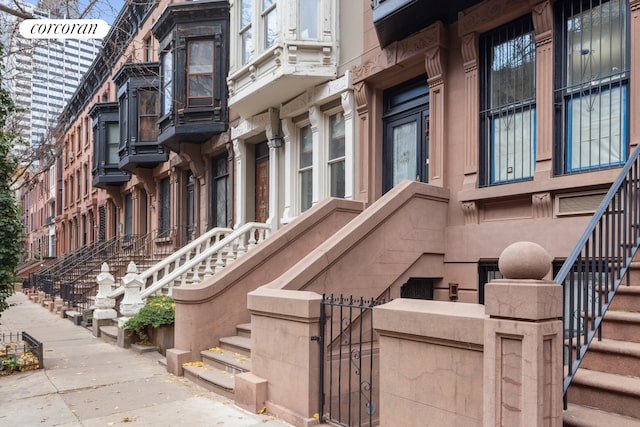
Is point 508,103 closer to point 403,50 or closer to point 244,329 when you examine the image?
point 403,50

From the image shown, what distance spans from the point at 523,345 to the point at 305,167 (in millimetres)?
9036

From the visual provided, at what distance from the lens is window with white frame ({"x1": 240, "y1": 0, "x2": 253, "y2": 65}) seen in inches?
509

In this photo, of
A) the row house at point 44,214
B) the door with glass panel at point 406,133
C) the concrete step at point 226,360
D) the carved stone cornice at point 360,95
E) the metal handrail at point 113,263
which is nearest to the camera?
the concrete step at point 226,360

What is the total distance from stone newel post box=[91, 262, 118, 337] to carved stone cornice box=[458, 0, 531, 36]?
370 inches

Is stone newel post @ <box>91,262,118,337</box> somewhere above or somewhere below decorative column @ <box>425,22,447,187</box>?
below

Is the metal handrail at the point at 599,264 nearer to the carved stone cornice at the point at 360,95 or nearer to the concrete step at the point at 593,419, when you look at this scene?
the concrete step at the point at 593,419

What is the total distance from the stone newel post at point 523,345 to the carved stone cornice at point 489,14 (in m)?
5.05

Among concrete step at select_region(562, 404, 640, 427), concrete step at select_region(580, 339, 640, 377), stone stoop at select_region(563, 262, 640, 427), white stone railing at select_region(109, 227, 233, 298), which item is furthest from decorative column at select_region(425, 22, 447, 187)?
white stone railing at select_region(109, 227, 233, 298)

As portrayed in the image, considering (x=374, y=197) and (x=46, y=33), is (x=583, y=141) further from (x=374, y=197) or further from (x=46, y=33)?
(x=46, y=33)

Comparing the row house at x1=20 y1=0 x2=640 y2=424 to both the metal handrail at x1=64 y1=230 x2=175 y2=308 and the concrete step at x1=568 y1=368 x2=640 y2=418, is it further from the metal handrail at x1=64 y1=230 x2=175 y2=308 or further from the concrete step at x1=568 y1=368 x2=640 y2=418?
the metal handrail at x1=64 y1=230 x2=175 y2=308

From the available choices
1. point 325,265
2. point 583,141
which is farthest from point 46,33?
point 583,141

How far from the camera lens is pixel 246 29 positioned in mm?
13055

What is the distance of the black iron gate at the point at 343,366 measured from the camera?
5391mm
